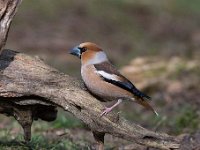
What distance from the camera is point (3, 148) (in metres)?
7.73

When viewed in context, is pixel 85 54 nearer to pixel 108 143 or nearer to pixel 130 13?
pixel 108 143

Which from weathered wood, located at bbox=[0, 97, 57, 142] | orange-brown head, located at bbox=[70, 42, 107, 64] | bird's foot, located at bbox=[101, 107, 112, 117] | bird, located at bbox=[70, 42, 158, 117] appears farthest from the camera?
orange-brown head, located at bbox=[70, 42, 107, 64]

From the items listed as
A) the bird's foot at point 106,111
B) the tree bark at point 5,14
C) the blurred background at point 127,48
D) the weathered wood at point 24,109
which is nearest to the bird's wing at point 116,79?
the bird's foot at point 106,111

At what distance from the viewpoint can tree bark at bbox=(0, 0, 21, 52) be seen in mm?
7133

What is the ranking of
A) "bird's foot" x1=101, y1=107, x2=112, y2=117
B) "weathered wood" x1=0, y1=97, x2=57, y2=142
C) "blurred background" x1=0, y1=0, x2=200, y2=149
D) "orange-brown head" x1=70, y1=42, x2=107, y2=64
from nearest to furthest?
"bird's foot" x1=101, y1=107, x2=112, y2=117 → "weathered wood" x1=0, y1=97, x2=57, y2=142 → "orange-brown head" x1=70, y1=42, x2=107, y2=64 → "blurred background" x1=0, y1=0, x2=200, y2=149

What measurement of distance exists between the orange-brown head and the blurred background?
45.6 inches

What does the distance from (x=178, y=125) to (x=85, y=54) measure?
349 cm

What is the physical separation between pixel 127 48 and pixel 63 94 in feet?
43.7

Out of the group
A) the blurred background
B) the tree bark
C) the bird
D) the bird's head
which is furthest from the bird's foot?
the blurred background

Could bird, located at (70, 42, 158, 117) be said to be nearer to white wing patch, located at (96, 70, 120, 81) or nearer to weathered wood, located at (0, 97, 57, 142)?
white wing patch, located at (96, 70, 120, 81)

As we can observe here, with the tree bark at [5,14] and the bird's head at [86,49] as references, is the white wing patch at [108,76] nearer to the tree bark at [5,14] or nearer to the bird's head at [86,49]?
the bird's head at [86,49]

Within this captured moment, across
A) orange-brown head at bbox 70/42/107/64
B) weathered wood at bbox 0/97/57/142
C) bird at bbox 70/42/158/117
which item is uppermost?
orange-brown head at bbox 70/42/107/64

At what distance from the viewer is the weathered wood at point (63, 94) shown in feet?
22.6

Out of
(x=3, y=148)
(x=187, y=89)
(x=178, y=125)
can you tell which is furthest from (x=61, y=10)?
(x=3, y=148)
